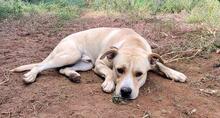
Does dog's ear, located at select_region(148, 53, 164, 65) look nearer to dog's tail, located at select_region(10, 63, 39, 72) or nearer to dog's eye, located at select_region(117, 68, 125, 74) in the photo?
dog's eye, located at select_region(117, 68, 125, 74)

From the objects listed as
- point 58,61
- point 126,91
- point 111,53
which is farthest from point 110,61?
point 126,91

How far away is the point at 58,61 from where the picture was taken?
583 cm

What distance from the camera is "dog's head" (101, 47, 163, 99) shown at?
5.02 meters

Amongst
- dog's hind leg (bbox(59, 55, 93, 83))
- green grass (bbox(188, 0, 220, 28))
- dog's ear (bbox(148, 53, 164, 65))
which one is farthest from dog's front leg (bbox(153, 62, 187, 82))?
green grass (bbox(188, 0, 220, 28))

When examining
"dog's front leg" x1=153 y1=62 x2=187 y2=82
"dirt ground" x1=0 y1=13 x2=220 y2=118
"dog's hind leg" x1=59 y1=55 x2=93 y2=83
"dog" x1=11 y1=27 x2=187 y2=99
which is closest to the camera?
"dirt ground" x1=0 y1=13 x2=220 y2=118

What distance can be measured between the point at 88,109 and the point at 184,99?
111cm

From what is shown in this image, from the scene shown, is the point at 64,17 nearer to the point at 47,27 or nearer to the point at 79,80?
the point at 47,27

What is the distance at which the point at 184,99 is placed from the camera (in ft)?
17.0

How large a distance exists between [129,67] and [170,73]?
793 mm

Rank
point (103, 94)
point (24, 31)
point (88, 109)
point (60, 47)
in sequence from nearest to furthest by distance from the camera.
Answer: point (88, 109), point (103, 94), point (60, 47), point (24, 31)

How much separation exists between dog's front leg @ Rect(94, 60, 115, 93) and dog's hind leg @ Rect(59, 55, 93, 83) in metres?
0.26

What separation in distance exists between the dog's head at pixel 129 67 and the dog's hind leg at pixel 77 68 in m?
0.42

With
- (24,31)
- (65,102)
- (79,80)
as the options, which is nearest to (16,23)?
(24,31)

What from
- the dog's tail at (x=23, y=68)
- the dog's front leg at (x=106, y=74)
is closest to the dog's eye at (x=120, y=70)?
the dog's front leg at (x=106, y=74)
